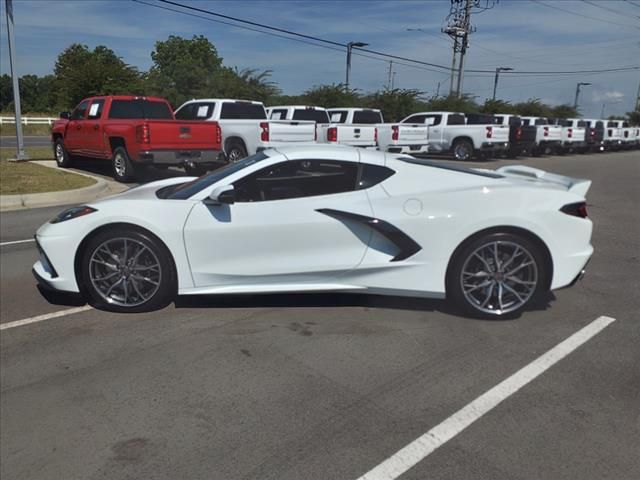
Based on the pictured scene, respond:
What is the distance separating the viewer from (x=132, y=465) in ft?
8.49

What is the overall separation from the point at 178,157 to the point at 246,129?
9.71ft

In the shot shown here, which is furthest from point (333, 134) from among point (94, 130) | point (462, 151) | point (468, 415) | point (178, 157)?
point (468, 415)

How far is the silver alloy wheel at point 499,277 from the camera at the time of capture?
426 cm

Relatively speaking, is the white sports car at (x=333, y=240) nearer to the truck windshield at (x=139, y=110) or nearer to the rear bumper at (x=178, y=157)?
the rear bumper at (x=178, y=157)

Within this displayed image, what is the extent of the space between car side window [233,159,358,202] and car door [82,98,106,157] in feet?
31.1

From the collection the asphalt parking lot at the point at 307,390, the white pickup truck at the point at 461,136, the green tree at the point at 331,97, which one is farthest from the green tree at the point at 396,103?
the asphalt parking lot at the point at 307,390

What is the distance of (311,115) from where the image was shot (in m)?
18.0

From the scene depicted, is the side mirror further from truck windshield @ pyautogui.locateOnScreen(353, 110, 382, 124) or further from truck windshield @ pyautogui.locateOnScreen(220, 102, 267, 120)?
truck windshield @ pyautogui.locateOnScreen(353, 110, 382, 124)

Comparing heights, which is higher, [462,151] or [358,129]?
[358,129]

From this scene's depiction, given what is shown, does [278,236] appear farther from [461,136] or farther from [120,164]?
[461,136]

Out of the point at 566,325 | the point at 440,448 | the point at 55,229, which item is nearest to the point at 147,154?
the point at 55,229

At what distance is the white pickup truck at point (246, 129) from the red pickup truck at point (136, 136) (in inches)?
50.6

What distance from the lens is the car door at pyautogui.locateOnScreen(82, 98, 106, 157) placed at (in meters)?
12.6

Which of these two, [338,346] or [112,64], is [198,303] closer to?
[338,346]
